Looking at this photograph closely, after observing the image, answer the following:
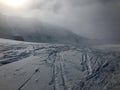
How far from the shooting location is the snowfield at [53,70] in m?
6.29

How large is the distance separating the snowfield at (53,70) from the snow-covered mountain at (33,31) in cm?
1621

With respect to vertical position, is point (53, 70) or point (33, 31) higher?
point (33, 31)

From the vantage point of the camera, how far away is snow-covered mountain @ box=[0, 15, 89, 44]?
100 ft

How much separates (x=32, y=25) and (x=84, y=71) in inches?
1252

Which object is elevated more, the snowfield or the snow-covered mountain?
the snow-covered mountain

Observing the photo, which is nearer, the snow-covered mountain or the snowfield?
the snowfield

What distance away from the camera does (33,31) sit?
36250mm

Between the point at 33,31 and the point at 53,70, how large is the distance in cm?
2945

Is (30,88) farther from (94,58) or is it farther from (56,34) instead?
(56,34)

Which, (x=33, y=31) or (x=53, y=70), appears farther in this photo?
(x=33, y=31)

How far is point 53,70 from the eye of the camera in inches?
299

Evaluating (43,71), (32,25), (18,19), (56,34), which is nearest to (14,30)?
(18,19)

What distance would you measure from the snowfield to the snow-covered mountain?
1621cm

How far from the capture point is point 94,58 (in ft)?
32.9
